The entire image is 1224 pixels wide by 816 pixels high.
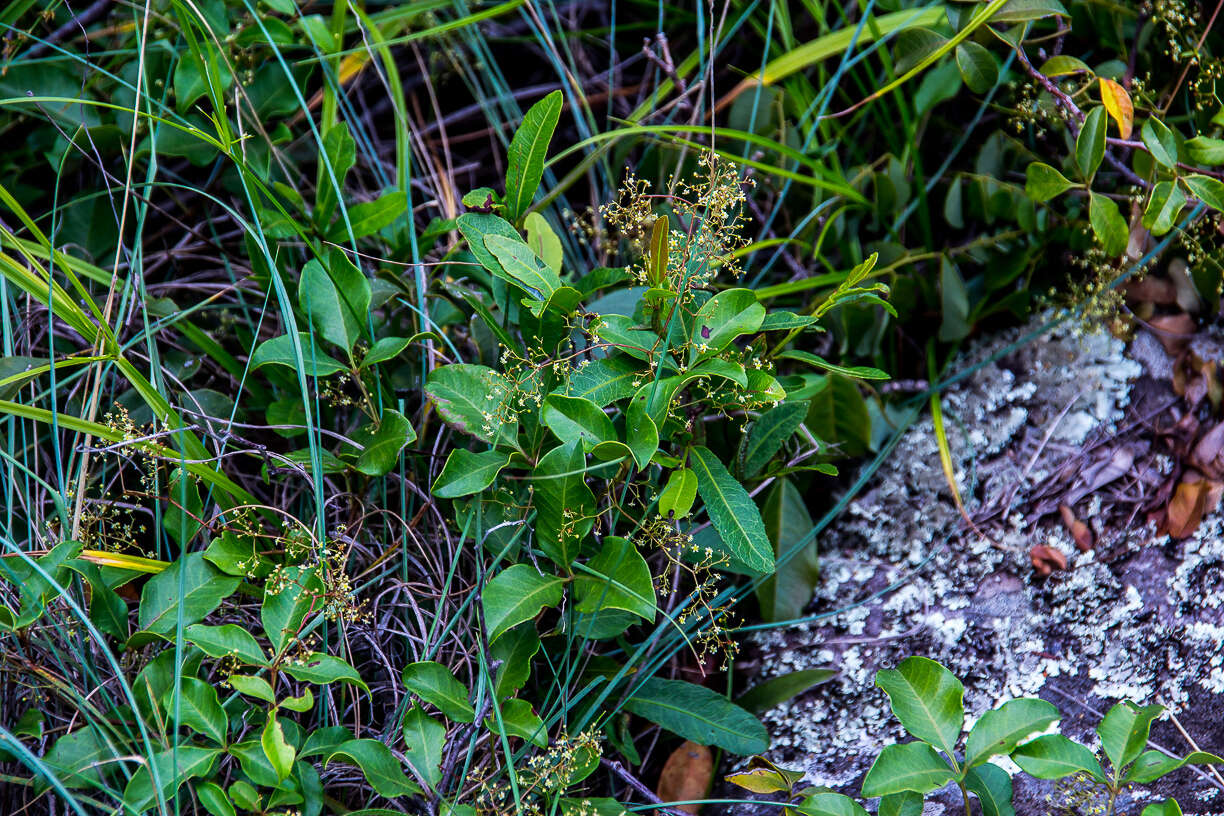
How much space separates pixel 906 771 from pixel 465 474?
0.65 m

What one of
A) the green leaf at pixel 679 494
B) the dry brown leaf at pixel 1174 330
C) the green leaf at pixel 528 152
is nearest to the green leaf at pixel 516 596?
the green leaf at pixel 679 494

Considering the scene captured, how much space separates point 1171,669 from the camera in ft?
4.02

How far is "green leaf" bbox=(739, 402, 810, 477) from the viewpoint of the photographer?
126cm

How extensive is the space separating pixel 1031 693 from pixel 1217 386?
614mm

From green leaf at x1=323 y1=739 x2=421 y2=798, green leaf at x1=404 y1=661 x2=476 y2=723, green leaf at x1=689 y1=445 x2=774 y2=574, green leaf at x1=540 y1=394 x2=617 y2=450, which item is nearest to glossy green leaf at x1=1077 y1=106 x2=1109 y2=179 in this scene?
green leaf at x1=689 y1=445 x2=774 y2=574

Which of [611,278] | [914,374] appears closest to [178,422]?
[611,278]

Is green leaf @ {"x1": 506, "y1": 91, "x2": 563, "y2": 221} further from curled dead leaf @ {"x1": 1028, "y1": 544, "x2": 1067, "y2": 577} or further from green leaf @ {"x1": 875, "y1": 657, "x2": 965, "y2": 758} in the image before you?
curled dead leaf @ {"x1": 1028, "y1": 544, "x2": 1067, "y2": 577}

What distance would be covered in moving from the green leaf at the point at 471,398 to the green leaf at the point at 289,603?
28 cm

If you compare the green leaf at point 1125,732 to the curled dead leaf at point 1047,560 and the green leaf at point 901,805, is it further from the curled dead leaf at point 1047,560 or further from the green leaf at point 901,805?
the curled dead leaf at point 1047,560

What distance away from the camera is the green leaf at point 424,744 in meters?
1.07

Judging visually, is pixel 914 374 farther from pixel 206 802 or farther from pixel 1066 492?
pixel 206 802

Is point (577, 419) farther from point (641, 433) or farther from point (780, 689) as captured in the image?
point (780, 689)

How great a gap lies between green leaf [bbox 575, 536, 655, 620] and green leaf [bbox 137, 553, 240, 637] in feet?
1.59

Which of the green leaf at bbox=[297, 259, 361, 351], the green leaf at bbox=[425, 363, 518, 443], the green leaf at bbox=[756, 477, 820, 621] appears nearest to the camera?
the green leaf at bbox=[425, 363, 518, 443]
